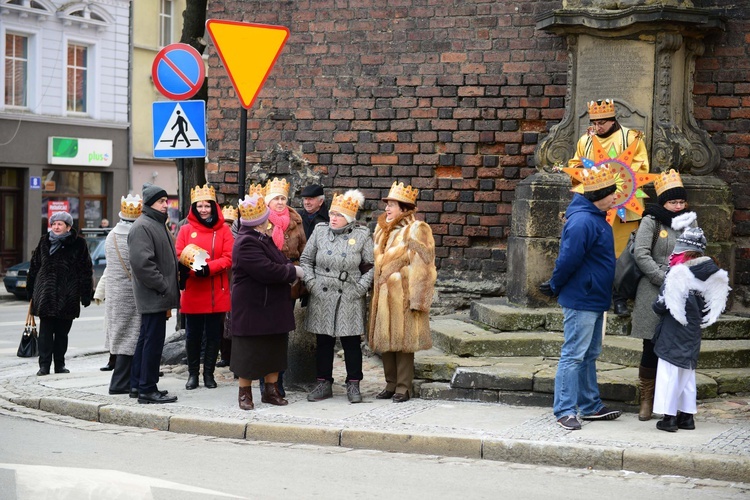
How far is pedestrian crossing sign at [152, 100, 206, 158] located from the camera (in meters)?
10.8

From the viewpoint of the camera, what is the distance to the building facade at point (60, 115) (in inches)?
1174

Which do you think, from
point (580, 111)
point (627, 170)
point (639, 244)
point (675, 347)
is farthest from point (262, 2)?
point (675, 347)

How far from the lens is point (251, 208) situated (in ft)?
29.4

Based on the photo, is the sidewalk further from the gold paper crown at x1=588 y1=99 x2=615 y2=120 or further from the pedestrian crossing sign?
the gold paper crown at x1=588 y1=99 x2=615 y2=120

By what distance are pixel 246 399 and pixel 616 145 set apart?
3.91 meters

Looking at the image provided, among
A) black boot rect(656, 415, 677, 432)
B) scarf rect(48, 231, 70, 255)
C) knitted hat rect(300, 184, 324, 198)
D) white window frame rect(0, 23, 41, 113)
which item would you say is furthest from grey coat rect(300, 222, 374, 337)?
white window frame rect(0, 23, 41, 113)

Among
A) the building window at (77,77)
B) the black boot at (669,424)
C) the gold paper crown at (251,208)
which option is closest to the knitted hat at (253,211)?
the gold paper crown at (251,208)

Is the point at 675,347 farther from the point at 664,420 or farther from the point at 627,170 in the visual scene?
the point at 627,170

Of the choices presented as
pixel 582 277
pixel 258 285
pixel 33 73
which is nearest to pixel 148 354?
pixel 258 285

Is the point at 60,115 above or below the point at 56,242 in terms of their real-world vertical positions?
above

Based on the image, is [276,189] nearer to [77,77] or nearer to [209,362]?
[209,362]

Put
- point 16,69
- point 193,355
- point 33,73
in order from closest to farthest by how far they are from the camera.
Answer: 1. point 193,355
2. point 16,69
3. point 33,73

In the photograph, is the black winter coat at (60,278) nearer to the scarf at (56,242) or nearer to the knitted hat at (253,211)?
the scarf at (56,242)

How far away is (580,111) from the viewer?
10891mm
